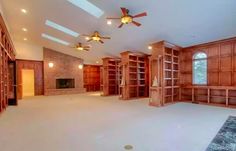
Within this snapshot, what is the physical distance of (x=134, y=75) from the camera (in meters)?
9.01

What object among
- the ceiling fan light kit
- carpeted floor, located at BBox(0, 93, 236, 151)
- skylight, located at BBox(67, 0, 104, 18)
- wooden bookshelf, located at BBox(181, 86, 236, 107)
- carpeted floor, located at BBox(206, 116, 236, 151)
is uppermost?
skylight, located at BBox(67, 0, 104, 18)

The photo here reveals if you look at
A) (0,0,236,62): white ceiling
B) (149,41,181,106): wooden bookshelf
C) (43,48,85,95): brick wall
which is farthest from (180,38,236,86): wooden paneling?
(43,48,85,95): brick wall

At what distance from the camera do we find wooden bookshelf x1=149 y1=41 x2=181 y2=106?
252 inches

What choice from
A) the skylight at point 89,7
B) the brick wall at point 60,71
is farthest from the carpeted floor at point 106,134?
the brick wall at point 60,71

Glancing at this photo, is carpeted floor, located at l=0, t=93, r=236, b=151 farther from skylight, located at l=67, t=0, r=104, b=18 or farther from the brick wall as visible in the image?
the brick wall

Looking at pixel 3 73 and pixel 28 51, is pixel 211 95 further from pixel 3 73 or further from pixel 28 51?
pixel 28 51

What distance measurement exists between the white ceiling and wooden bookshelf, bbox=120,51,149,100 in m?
1.09

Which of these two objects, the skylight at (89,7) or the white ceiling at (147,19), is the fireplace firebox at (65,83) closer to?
the white ceiling at (147,19)

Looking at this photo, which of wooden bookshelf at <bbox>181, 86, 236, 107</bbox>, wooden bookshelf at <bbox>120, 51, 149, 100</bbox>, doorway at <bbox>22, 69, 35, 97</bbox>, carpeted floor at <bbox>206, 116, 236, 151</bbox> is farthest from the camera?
doorway at <bbox>22, 69, 35, 97</bbox>

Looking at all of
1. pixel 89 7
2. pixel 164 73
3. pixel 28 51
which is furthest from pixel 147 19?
pixel 28 51

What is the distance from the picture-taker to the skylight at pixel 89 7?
4802 millimetres

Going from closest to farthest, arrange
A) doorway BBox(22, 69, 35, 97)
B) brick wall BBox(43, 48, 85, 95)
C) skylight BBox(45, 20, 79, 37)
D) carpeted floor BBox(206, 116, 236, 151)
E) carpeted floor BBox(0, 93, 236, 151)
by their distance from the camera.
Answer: carpeted floor BBox(206, 116, 236, 151), carpeted floor BBox(0, 93, 236, 151), skylight BBox(45, 20, 79, 37), brick wall BBox(43, 48, 85, 95), doorway BBox(22, 69, 35, 97)

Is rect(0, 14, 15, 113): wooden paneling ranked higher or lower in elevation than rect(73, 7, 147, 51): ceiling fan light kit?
lower

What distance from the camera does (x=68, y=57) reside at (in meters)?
12.3
